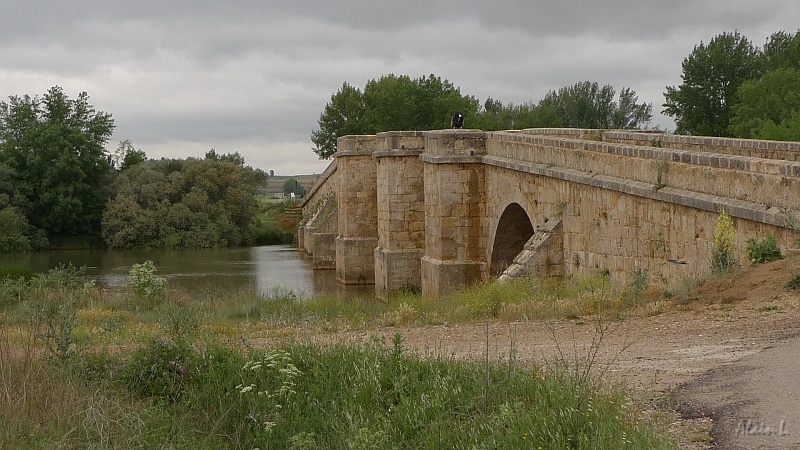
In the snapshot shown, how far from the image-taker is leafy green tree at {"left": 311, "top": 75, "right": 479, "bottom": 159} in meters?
53.2

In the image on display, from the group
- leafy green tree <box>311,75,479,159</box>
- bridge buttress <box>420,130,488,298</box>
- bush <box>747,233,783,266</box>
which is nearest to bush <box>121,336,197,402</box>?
bush <box>747,233,783,266</box>

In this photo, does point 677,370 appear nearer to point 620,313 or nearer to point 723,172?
point 620,313

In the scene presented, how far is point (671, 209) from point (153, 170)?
130 feet

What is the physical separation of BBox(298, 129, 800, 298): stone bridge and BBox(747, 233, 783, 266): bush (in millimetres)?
99

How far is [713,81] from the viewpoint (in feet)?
148

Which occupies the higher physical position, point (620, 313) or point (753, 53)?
point (753, 53)

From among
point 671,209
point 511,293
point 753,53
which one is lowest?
point 511,293

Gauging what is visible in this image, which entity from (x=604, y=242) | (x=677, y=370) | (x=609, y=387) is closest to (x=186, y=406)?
(x=609, y=387)

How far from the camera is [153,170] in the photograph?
4850 centimetres

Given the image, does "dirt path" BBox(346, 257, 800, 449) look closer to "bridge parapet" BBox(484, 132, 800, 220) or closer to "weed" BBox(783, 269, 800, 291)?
"weed" BBox(783, 269, 800, 291)

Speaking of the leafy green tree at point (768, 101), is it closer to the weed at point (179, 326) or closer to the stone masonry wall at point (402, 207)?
the stone masonry wall at point (402, 207)

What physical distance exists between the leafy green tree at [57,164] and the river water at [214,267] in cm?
225

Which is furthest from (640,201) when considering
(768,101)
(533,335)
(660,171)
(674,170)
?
(768,101)

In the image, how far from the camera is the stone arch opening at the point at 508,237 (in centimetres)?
2044
